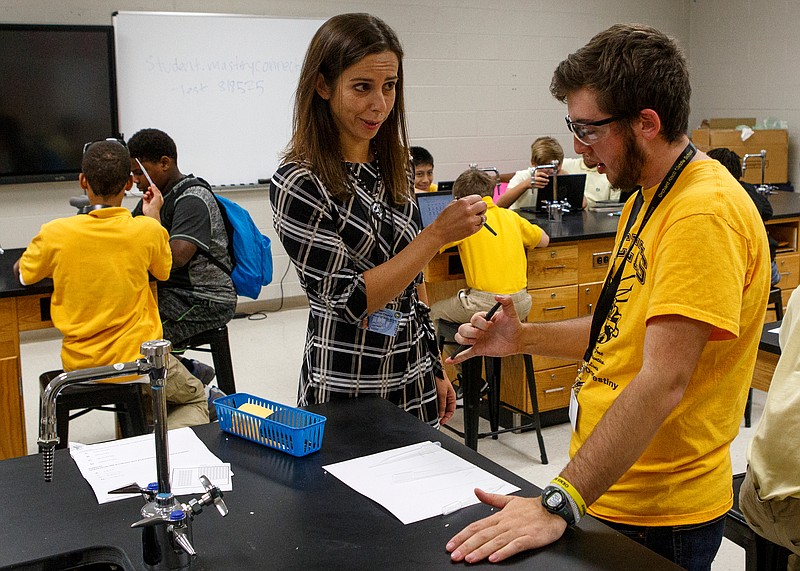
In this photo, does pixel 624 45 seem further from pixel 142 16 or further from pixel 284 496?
pixel 142 16

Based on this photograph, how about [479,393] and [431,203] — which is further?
[431,203]

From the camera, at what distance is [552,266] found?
397 centimetres

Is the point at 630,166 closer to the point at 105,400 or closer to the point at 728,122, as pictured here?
the point at 105,400

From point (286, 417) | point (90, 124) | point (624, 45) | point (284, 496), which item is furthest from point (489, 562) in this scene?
point (90, 124)

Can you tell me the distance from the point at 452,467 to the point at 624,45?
2.43 ft

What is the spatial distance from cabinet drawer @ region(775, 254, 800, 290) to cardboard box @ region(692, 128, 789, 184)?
216 centimetres

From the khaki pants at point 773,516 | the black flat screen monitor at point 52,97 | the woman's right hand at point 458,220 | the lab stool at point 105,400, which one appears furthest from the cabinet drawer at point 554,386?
the black flat screen monitor at point 52,97

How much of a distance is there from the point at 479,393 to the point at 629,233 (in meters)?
2.15

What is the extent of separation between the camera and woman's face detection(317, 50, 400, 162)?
5.78 ft

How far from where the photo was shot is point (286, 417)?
5.42 ft

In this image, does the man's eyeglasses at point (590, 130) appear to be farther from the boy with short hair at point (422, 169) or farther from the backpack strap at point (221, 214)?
the boy with short hair at point (422, 169)

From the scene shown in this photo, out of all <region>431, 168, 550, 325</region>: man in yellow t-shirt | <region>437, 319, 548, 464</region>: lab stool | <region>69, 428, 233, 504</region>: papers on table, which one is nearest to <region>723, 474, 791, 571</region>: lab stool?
<region>69, 428, 233, 504</region>: papers on table

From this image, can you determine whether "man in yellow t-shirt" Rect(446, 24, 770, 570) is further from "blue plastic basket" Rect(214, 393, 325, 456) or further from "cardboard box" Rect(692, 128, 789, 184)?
"cardboard box" Rect(692, 128, 789, 184)

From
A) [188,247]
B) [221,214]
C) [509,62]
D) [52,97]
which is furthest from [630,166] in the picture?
[509,62]
